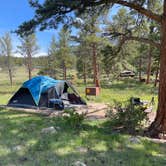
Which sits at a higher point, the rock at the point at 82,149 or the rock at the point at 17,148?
the rock at the point at 17,148

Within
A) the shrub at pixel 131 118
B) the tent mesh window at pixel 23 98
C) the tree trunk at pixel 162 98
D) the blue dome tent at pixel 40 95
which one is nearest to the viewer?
the tree trunk at pixel 162 98

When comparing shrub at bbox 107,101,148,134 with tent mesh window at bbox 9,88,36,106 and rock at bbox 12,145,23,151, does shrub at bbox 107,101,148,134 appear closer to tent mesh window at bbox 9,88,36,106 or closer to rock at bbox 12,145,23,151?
rock at bbox 12,145,23,151

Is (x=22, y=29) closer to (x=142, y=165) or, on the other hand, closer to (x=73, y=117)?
(x=73, y=117)

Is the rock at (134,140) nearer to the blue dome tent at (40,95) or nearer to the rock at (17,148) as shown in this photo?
the rock at (17,148)

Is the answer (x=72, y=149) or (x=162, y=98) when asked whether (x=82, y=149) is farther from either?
(x=162, y=98)

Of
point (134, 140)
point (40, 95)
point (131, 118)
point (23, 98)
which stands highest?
point (40, 95)

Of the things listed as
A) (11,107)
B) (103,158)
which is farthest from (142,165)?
(11,107)

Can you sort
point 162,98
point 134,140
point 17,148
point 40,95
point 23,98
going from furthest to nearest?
point 23,98 → point 40,95 → point 162,98 → point 134,140 → point 17,148

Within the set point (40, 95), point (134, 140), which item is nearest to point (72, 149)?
point (134, 140)

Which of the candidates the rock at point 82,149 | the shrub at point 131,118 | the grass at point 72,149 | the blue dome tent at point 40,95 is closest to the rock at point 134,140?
the grass at point 72,149

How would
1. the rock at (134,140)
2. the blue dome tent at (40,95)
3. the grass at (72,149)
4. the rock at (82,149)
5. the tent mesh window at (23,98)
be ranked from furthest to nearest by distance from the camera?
the tent mesh window at (23,98)
the blue dome tent at (40,95)
the rock at (134,140)
the rock at (82,149)
the grass at (72,149)

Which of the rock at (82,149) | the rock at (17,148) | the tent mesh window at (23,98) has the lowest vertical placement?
the rock at (82,149)

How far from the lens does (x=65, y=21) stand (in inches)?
237

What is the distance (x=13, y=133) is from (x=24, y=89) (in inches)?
177
